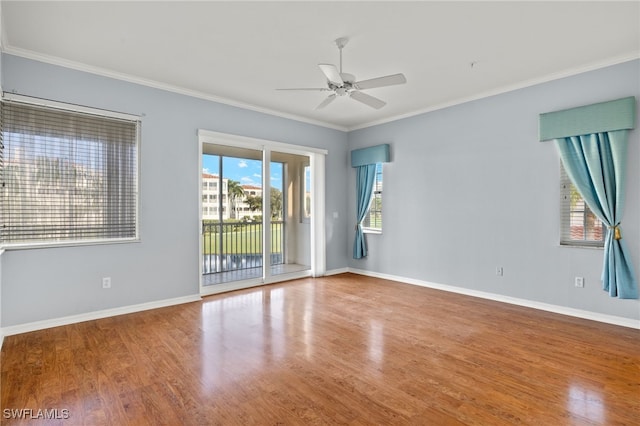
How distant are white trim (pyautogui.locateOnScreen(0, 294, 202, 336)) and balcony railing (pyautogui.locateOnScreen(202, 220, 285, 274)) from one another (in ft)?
3.95

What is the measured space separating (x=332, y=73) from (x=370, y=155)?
10.3ft

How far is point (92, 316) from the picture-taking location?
375 centimetres

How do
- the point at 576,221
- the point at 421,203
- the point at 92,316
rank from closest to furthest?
the point at 92,316, the point at 576,221, the point at 421,203

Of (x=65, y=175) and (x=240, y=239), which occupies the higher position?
(x=65, y=175)

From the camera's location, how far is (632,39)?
10.4 ft

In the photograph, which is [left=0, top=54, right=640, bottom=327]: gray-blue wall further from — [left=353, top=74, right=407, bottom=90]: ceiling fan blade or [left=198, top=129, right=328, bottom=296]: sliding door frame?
[left=353, top=74, right=407, bottom=90]: ceiling fan blade

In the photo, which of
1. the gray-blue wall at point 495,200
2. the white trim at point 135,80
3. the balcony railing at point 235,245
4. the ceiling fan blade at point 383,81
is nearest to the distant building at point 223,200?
the balcony railing at point 235,245

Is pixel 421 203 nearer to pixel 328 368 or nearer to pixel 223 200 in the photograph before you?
pixel 223 200

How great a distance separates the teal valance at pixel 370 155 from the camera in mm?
5801

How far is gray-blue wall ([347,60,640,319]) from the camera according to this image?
3.73 metres

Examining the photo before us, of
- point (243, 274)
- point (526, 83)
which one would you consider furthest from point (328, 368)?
point (526, 83)

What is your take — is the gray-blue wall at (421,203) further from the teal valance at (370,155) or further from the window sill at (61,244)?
the teal valance at (370,155)

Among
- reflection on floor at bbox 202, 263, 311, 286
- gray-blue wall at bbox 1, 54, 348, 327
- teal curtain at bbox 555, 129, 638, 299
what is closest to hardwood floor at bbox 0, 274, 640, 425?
gray-blue wall at bbox 1, 54, 348, 327
